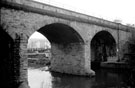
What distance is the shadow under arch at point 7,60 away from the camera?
10742 millimetres

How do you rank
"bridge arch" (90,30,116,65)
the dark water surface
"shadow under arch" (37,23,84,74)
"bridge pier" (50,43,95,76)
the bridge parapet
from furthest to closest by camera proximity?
"bridge arch" (90,30,116,65), "bridge pier" (50,43,95,76), "shadow under arch" (37,23,84,74), the dark water surface, the bridge parapet

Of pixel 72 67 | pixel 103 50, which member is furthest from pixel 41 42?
pixel 72 67

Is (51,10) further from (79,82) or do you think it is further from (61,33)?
(79,82)

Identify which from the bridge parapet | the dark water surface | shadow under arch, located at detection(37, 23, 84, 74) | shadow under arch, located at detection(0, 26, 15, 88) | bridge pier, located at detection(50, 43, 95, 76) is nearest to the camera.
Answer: shadow under arch, located at detection(0, 26, 15, 88)

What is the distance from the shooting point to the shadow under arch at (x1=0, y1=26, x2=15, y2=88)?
10.7m

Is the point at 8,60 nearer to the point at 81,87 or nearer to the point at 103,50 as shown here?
the point at 81,87

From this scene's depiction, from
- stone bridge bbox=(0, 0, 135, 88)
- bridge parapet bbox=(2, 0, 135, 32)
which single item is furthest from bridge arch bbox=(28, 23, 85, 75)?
bridge parapet bbox=(2, 0, 135, 32)

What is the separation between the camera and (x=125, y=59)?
2286 cm

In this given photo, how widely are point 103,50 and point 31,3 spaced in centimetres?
1667

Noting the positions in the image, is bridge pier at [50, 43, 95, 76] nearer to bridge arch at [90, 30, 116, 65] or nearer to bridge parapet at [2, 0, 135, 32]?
bridge parapet at [2, 0, 135, 32]

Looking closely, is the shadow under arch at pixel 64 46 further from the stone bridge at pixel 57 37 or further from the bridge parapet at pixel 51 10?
the bridge parapet at pixel 51 10

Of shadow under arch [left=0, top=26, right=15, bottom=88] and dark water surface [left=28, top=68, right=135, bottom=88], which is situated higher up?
shadow under arch [left=0, top=26, right=15, bottom=88]

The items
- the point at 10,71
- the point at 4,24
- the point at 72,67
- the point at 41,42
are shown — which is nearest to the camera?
the point at 4,24

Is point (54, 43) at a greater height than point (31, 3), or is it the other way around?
point (31, 3)
